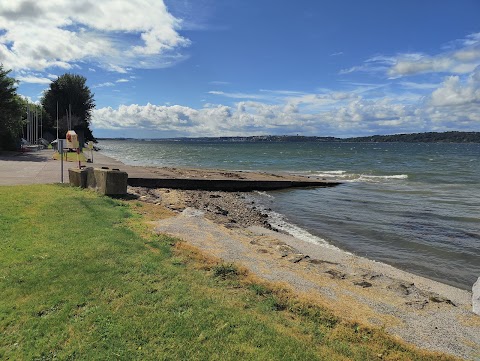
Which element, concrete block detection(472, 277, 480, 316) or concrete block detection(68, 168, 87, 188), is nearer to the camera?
concrete block detection(472, 277, 480, 316)

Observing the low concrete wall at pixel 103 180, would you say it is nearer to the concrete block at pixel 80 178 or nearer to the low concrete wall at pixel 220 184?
the concrete block at pixel 80 178

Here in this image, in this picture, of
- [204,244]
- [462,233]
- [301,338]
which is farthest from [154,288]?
[462,233]

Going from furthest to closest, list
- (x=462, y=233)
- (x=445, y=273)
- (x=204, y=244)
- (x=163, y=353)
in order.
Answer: (x=462, y=233) < (x=445, y=273) < (x=204, y=244) < (x=163, y=353)

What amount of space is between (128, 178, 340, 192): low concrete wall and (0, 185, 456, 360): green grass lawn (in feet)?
45.6

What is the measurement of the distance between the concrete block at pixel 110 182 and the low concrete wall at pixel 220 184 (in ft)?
21.9

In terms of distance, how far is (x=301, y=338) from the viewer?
15.8 ft

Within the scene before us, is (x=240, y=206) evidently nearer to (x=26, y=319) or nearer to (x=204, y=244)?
(x=204, y=244)

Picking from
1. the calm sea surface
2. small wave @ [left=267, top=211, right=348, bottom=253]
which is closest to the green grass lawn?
small wave @ [left=267, top=211, right=348, bottom=253]

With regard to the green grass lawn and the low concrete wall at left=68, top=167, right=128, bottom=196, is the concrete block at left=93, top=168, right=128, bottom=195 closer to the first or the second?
the low concrete wall at left=68, top=167, right=128, bottom=196

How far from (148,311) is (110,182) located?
1015cm

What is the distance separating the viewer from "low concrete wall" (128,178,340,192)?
22.1m

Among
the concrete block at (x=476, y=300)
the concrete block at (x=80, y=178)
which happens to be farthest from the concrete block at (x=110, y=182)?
the concrete block at (x=476, y=300)

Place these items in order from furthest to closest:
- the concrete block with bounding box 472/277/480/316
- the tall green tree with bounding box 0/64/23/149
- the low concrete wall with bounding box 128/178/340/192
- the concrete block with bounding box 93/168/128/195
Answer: the tall green tree with bounding box 0/64/23/149
the low concrete wall with bounding box 128/178/340/192
the concrete block with bounding box 93/168/128/195
the concrete block with bounding box 472/277/480/316

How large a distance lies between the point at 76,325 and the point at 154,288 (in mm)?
1303
